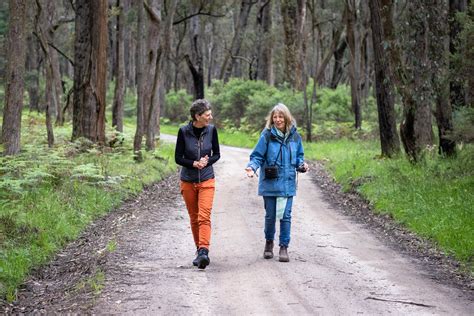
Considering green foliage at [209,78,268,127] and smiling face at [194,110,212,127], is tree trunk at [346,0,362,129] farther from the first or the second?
smiling face at [194,110,212,127]

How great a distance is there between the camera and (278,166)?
27.8ft

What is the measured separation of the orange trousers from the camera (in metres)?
8.30

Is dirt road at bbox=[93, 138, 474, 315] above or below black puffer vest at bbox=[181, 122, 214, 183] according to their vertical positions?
below

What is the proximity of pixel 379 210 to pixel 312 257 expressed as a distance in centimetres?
412

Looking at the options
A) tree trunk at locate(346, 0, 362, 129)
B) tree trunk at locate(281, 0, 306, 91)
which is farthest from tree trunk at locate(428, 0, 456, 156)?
tree trunk at locate(281, 0, 306, 91)

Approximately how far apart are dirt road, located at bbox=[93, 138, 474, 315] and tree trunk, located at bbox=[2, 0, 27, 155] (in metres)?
3.95

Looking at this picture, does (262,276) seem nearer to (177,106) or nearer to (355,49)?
(355,49)

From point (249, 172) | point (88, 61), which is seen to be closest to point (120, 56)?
point (88, 61)

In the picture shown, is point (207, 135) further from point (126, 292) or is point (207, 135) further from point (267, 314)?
point (267, 314)

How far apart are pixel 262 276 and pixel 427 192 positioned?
5885 mm

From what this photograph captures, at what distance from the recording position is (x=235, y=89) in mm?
39906

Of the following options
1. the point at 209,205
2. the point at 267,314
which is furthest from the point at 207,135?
the point at 267,314

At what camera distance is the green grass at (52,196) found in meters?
8.74

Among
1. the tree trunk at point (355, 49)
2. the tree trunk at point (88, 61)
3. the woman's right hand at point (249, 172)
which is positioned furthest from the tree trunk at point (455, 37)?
the woman's right hand at point (249, 172)
